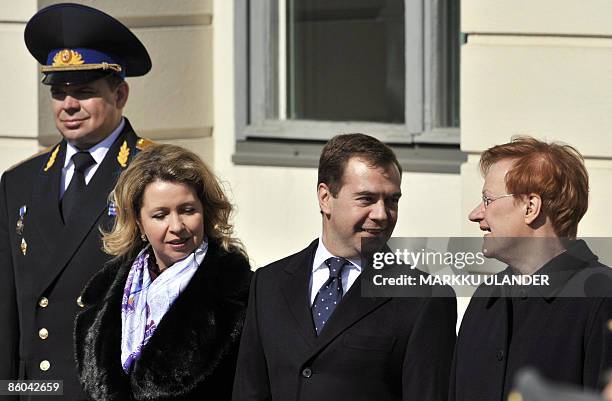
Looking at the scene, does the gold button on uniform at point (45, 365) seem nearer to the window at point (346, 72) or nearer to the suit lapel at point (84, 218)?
the suit lapel at point (84, 218)

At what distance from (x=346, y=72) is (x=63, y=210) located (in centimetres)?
212

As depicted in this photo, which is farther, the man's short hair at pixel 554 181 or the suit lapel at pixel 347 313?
the suit lapel at pixel 347 313

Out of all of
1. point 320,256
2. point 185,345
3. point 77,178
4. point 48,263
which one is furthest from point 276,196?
point 320,256

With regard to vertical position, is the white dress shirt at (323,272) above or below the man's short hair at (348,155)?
below

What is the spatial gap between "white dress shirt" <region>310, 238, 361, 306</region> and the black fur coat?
1.15ft

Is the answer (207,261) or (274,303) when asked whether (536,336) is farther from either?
(207,261)

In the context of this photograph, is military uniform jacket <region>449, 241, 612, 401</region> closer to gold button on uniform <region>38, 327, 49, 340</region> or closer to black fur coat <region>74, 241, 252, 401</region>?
black fur coat <region>74, 241, 252, 401</region>

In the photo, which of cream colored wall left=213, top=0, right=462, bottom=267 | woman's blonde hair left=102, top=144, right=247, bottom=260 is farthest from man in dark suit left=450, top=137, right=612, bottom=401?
cream colored wall left=213, top=0, right=462, bottom=267

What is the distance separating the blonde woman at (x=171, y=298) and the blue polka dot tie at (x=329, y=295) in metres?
0.37

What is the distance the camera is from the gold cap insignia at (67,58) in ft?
17.1

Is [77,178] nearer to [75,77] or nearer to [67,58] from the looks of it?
[75,77]

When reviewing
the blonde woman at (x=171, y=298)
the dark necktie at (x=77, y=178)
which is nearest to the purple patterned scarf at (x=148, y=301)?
the blonde woman at (x=171, y=298)

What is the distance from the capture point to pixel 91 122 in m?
5.00

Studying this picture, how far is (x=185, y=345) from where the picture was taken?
14.3 ft
